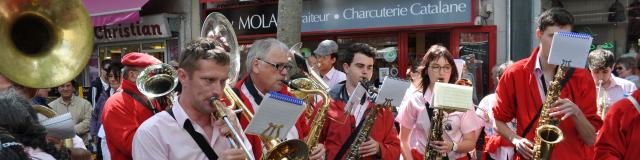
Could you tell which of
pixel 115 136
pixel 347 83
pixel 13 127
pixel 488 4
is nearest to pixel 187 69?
pixel 13 127

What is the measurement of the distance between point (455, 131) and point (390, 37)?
7023 mm

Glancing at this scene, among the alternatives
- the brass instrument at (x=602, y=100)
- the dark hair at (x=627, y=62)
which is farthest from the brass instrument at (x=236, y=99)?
the dark hair at (x=627, y=62)

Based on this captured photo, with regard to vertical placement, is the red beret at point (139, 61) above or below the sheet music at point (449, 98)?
above

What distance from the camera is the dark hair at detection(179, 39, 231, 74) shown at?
9.93 feet

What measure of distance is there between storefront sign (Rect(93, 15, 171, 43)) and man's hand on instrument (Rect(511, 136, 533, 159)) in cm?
1241

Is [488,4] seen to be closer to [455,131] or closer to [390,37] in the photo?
[390,37]

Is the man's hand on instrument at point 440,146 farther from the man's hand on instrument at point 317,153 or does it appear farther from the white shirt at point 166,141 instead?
the white shirt at point 166,141

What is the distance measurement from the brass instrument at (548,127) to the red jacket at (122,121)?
2394 millimetres

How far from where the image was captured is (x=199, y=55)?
3.03 m

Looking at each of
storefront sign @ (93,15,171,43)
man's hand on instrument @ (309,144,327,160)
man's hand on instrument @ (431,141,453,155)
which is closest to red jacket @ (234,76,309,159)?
man's hand on instrument @ (309,144,327,160)

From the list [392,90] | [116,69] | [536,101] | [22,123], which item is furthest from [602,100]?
[22,123]

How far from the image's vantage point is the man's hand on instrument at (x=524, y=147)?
12.4 ft

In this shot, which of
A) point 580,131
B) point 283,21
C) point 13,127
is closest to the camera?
point 13,127

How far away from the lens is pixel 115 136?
4.09 m
